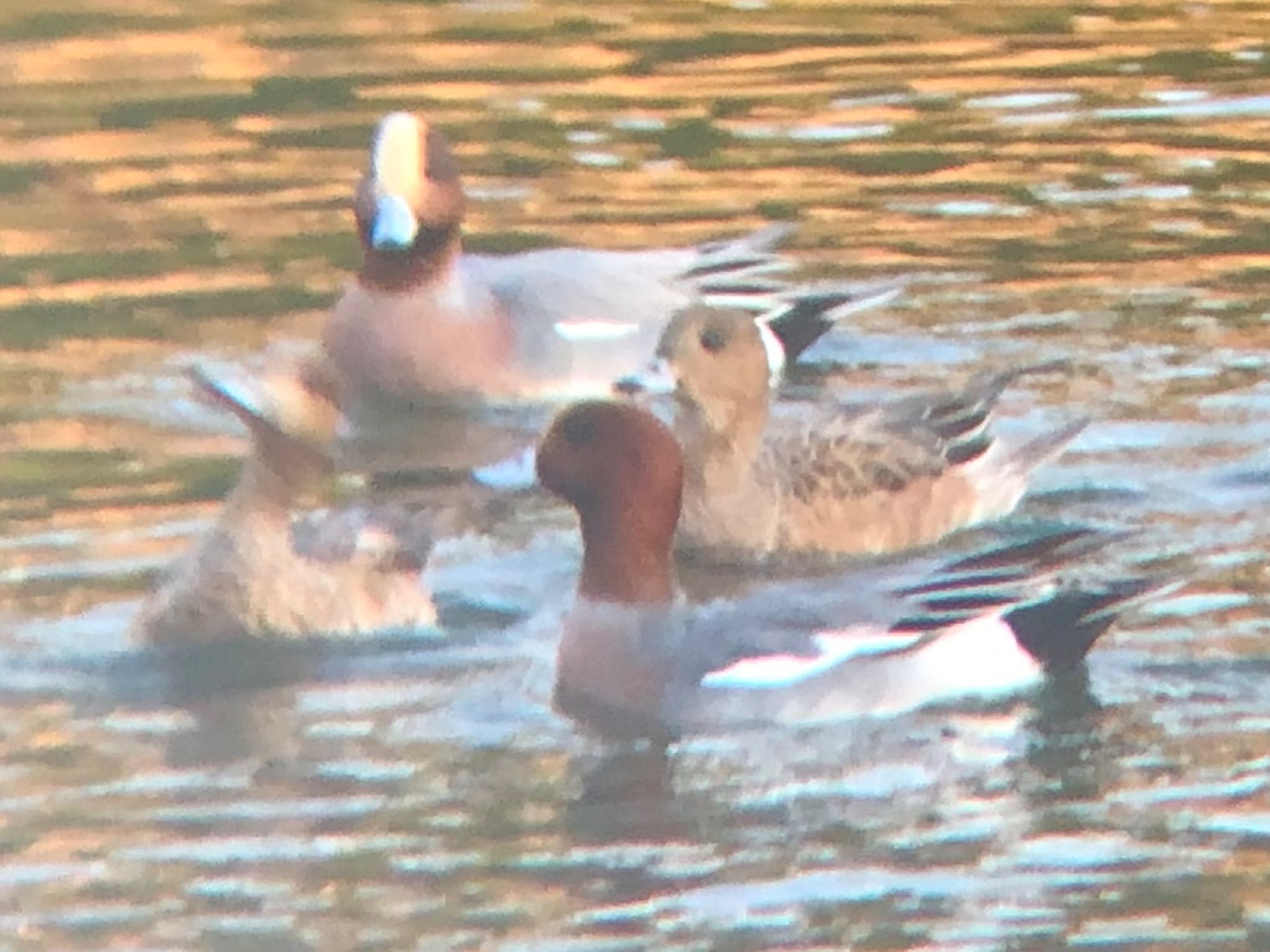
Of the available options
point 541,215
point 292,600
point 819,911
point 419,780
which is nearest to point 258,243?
point 541,215

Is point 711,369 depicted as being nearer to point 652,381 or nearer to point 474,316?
point 652,381

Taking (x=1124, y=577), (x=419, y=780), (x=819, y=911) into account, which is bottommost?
(x=819, y=911)

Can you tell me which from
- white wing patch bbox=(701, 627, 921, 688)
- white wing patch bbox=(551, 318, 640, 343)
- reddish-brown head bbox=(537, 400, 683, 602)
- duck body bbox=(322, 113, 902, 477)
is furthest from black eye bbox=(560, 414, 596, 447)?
white wing patch bbox=(551, 318, 640, 343)

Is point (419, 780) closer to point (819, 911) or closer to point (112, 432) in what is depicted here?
point (819, 911)

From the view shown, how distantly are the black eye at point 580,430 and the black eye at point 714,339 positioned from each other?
3.85ft

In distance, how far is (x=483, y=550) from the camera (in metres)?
9.06

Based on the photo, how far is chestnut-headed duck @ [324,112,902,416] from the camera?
11.1 metres

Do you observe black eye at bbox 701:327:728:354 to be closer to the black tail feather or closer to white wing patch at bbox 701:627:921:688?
the black tail feather

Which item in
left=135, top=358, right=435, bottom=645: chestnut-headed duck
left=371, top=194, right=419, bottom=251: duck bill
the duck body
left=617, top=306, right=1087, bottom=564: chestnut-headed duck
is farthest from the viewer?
the duck body

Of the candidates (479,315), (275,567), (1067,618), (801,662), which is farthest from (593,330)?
(801,662)

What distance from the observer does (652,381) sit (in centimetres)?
924

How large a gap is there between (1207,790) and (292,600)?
2.41 meters

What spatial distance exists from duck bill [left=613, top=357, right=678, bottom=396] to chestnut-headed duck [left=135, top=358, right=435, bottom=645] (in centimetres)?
102

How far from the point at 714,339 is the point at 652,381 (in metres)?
0.21
